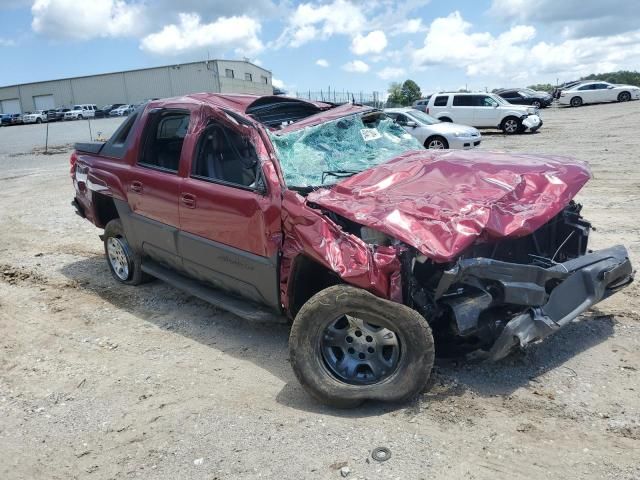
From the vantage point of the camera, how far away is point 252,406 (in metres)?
3.56

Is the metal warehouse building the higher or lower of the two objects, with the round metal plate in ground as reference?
higher

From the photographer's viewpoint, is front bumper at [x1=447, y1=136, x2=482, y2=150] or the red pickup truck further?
front bumper at [x1=447, y1=136, x2=482, y2=150]

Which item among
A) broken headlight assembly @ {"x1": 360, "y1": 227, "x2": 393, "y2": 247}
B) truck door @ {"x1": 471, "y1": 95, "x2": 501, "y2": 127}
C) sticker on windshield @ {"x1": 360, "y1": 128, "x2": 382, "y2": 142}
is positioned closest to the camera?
broken headlight assembly @ {"x1": 360, "y1": 227, "x2": 393, "y2": 247}

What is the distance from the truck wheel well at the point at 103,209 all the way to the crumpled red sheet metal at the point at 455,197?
3.15m

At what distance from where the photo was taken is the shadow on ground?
3586 millimetres

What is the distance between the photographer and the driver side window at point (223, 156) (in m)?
4.26

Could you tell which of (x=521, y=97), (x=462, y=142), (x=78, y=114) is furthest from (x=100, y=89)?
(x=462, y=142)

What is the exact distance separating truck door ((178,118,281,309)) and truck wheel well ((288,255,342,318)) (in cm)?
13

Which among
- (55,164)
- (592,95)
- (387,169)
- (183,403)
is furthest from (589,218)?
(592,95)

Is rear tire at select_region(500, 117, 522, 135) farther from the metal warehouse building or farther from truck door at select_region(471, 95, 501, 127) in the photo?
the metal warehouse building

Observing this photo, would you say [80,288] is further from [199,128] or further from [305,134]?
[305,134]

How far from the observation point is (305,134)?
4.39 meters

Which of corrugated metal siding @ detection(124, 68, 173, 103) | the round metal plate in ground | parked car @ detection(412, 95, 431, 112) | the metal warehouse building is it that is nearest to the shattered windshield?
the round metal plate in ground

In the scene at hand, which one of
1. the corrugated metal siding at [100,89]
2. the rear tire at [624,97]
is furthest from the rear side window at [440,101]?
the corrugated metal siding at [100,89]
